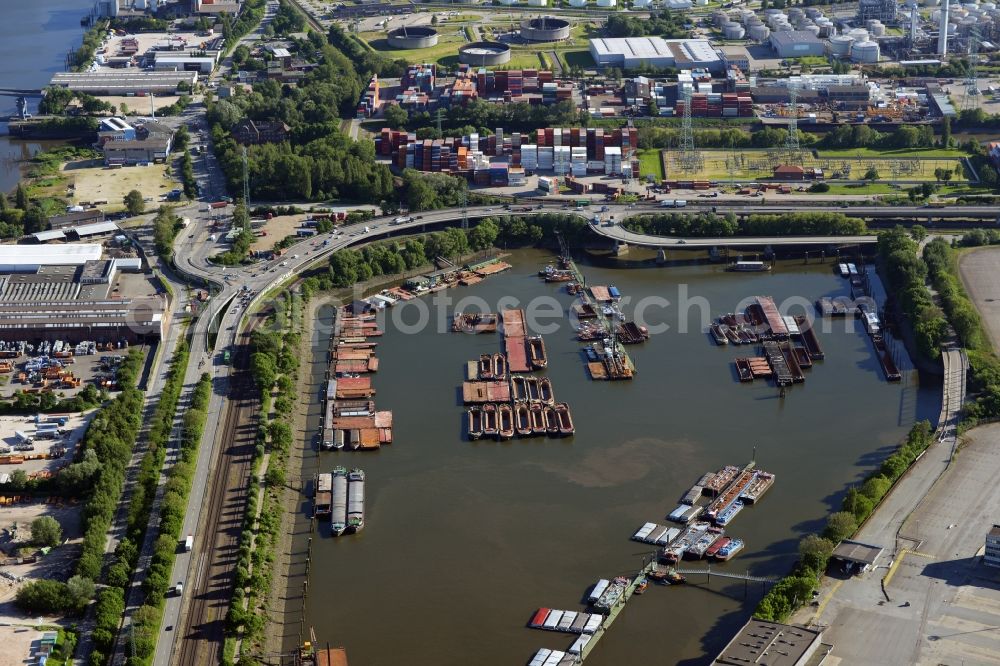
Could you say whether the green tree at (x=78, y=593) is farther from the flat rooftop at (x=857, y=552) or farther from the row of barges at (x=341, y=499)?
the flat rooftop at (x=857, y=552)

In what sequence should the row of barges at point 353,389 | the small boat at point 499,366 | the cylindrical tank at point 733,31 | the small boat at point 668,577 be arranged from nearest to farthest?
the small boat at point 668,577, the row of barges at point 353,389, the small boat at point 499,366, the cylindrical tank at point 733,31

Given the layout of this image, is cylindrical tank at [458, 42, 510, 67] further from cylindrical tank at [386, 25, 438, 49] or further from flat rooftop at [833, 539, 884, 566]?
flat rooftop at [833, 539, 884, 566]

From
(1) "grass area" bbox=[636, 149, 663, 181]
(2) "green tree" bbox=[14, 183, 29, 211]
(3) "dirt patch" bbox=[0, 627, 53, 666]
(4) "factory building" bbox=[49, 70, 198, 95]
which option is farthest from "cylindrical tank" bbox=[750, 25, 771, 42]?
(3) "dirt patch" bbox=[0, 627, 53, 666]

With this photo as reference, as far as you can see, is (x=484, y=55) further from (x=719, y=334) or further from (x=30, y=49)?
(x=719, y=334)

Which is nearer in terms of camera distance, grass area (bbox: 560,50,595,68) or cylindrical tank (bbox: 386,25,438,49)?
grass area (bbox: 560,50,595,68)

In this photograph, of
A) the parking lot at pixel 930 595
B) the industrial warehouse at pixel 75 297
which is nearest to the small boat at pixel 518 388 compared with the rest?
the industrial warehouse at pixel 75 297

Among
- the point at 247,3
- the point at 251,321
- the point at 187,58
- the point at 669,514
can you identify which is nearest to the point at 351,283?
the point at 251,321
